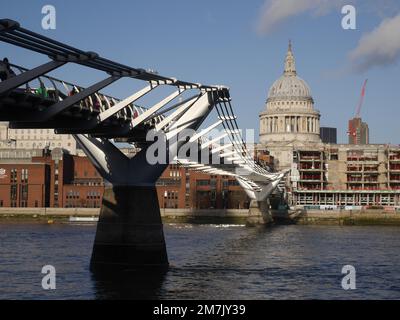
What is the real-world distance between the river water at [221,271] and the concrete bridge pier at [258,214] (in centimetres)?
4058

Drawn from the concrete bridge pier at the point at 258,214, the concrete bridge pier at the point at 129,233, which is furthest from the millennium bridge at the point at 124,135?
the concrete bridge pier at the point at 258,214

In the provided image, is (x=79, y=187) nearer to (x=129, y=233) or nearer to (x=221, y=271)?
(x=221, y=271)

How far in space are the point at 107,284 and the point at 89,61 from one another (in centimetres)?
1124

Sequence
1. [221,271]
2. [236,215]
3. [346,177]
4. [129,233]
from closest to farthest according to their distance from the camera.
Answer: [129,233], [221,271], [236,215], [346,177]

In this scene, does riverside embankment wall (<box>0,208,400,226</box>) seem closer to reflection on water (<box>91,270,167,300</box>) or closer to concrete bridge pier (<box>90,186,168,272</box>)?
concrete bridge pier (<box>90,186,168,272</box>)

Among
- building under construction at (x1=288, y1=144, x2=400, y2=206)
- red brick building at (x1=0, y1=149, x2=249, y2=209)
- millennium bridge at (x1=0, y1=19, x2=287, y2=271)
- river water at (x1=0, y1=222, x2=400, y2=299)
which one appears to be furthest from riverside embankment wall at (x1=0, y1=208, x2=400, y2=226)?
millennium bridge at (x1=0, y1=19, x2=287, y2=271)

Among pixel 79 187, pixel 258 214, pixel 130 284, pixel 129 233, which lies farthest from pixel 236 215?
pixel 130 284

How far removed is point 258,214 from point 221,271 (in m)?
69.3

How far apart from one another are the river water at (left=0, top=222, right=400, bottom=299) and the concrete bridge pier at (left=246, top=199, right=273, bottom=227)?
40.6 metres

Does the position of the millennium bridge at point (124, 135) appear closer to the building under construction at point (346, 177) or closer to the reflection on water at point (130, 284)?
the reflection on water at point (130, 284)

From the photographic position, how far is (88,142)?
4544cm

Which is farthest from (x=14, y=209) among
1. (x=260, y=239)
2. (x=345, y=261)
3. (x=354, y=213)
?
(x=345, y=261)

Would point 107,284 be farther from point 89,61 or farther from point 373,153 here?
point 373,153

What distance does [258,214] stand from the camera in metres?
115
